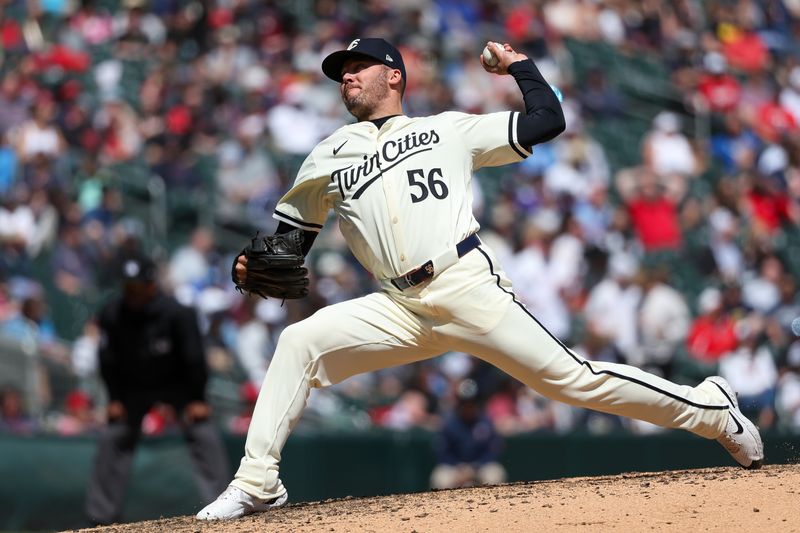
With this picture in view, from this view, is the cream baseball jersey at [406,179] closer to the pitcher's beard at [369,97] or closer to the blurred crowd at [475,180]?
the pitcher's beard at [369,97]

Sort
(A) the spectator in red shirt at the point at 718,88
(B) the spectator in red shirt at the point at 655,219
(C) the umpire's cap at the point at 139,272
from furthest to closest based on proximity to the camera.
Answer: (A) the spectator in red shirt at the point at 718,88
(B) the spectator in red shirt at the point at 655,219
(C) the umpire's cap at the point at 139,272

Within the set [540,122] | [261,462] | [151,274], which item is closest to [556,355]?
[540,122]

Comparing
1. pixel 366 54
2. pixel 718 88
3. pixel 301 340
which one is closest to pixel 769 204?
pixel 718 88

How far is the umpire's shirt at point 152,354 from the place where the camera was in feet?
25.1

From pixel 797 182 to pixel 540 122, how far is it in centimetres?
779

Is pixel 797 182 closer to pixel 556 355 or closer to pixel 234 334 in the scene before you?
pixel 234 334

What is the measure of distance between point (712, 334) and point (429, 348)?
5857 millimetres

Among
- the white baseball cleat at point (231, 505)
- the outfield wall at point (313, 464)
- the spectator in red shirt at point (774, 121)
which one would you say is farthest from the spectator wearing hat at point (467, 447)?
the spectator in red shirt at point (774, 121)

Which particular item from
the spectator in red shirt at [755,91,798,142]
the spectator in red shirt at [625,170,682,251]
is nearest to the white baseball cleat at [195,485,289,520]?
the spectator in red shirt at [625,170,682,251]

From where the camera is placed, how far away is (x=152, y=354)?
768cm

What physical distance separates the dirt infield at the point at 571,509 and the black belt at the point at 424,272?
0.87 m

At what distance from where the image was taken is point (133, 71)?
559 inches

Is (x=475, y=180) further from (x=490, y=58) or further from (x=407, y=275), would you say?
(x=407, y=275)

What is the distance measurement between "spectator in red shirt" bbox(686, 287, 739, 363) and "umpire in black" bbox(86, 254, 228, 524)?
14.2ft
